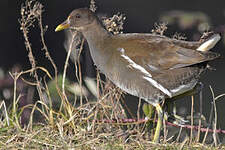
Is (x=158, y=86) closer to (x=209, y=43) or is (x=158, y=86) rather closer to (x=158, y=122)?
(x=158, y=122)

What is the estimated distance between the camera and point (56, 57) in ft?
15.7

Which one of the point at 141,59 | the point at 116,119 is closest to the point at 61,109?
the point at 116,119

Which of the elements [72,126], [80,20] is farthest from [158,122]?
[80,20]

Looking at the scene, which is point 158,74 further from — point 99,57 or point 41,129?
point 41,129

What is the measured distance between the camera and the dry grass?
2424 millimetres

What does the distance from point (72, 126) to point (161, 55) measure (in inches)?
23.0

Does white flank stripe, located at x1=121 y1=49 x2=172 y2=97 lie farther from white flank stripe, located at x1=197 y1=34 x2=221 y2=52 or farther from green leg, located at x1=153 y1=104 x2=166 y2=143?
white flank stripe, located at x1=197 y1=34 x2=221 y2=52

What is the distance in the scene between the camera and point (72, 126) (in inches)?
104

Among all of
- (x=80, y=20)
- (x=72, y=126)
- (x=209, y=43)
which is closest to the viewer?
(x=72, y=126)

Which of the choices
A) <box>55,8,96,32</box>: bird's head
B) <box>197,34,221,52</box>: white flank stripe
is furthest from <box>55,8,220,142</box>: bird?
<box>55,8,96,32</box>: bird's head

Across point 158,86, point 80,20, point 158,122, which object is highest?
point 80,20

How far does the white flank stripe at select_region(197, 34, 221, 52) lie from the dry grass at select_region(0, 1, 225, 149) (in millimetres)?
285

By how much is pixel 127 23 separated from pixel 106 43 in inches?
73.9

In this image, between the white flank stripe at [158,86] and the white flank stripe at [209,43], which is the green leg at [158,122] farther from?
the white flank stripe at [209,43]
